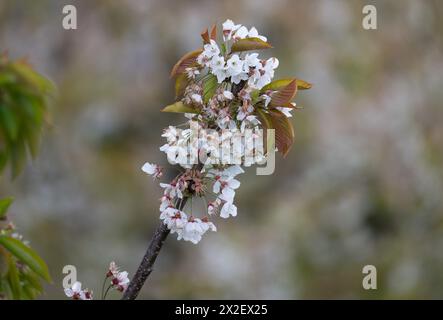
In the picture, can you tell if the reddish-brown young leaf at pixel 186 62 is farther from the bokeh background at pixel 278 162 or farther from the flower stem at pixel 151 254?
the bokeh background at pixel 278 162

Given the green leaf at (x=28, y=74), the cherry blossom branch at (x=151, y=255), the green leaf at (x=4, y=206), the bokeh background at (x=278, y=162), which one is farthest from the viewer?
the bokeh background at (x=278, y=162)

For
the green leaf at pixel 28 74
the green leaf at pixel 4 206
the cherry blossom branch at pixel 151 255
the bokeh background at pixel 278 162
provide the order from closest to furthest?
1. the green leaf at pixel 28 74
2. the cherry blossom branch at pixel 151 255
3. the green leaf at pixel 4 206
4. the bokeh background at pixel 278 162

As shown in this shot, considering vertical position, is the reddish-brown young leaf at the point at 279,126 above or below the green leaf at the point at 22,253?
above

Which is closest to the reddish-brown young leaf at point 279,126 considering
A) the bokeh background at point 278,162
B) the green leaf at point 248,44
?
the green leaf at point 248,44

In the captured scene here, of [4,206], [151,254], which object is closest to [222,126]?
[151,254]

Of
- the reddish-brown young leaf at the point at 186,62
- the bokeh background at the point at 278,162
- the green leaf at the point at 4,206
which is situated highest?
the bokeh background at the point at 278,162

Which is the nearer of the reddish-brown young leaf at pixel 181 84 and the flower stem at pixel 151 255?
the flower stem at pixel 151 255

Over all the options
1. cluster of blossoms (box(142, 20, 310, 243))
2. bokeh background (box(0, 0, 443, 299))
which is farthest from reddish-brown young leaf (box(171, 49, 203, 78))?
bokeh background (box(0, 0, 443, 299))

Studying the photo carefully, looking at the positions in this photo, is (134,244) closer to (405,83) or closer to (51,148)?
(51,148)
